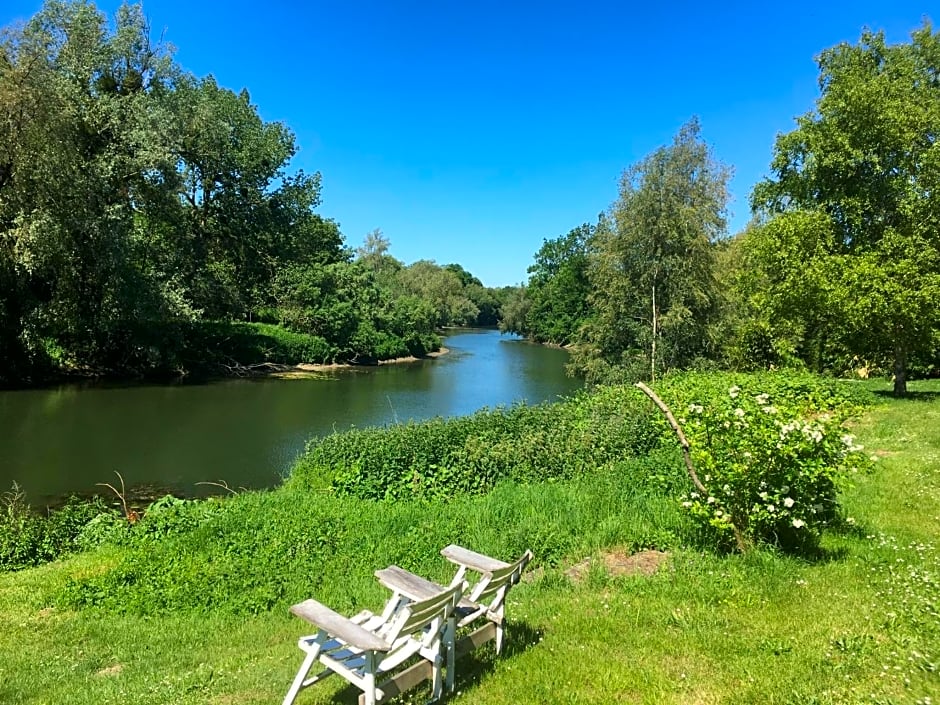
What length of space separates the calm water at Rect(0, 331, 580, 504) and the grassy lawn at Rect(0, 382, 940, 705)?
26.9 ft

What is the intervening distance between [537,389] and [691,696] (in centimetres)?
3004

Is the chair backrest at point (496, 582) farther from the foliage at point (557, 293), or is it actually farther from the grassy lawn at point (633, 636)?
the foliage at point (557, 293)

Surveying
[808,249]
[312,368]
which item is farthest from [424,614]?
[312,368]

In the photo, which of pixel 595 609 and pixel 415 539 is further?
pixel 415 539

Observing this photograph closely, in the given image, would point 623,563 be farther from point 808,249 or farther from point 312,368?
point 312,368

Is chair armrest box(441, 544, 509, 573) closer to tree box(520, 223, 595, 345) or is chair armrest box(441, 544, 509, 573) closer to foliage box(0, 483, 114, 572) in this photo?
foliage box(0, 483, 114, 572)

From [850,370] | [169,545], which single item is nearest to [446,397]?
[850,370]

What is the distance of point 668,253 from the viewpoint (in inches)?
967

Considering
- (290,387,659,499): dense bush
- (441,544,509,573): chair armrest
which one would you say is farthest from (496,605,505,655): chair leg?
(290,387,659,499): dense bush

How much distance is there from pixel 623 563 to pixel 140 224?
29539 millimetres

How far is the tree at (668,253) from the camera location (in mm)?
24078

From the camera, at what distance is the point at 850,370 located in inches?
915

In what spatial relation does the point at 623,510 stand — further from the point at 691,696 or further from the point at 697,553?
the point at 691,696

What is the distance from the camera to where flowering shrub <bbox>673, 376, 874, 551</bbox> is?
16.1ft
